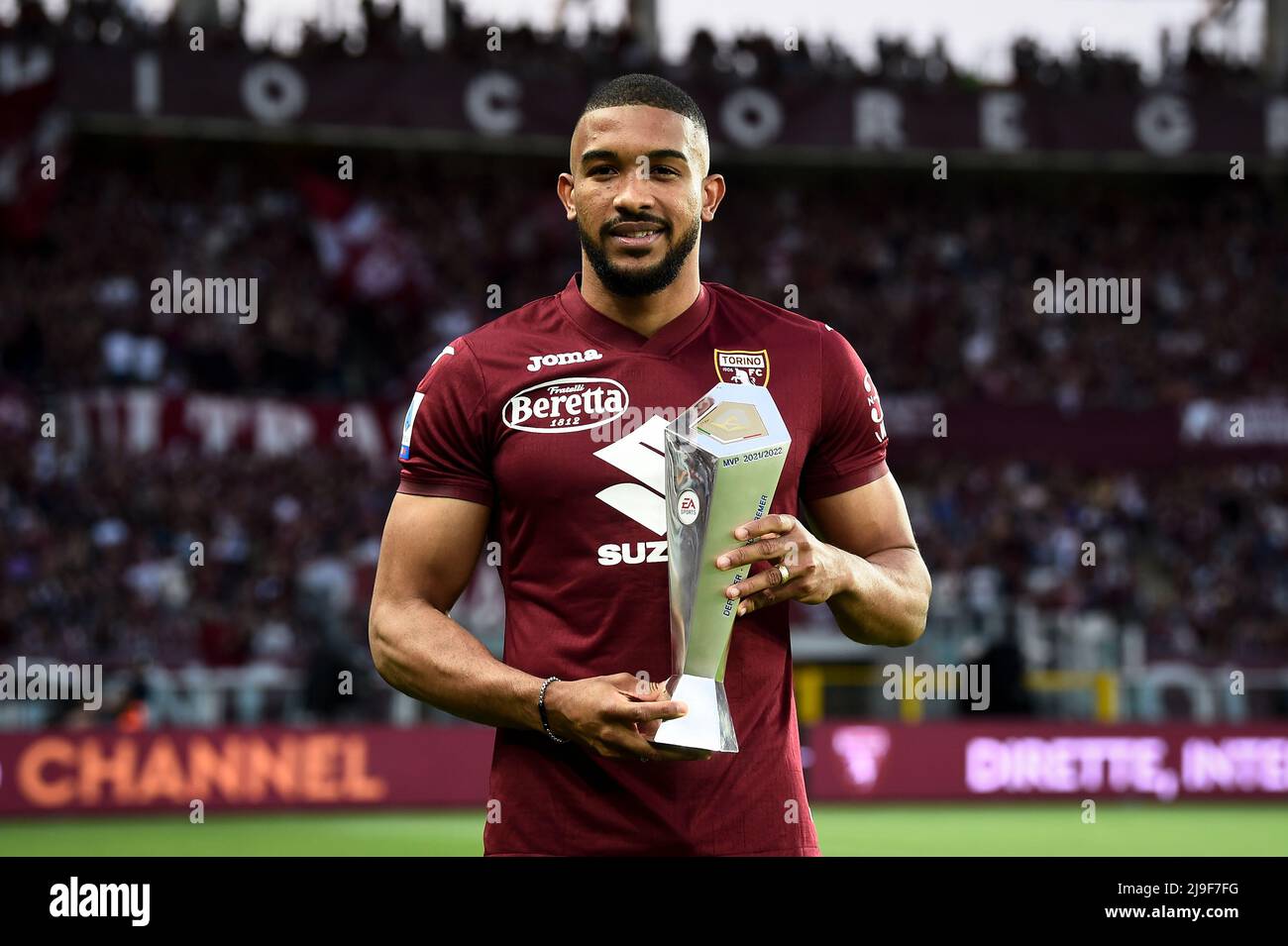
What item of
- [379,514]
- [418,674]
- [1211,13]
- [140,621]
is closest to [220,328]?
[379,514]

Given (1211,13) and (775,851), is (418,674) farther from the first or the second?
(1211,13)

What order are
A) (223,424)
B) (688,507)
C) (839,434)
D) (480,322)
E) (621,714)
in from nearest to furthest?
(621,714), (688,507), (839,434), (223,424), (480,322)

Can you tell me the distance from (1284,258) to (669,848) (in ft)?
93.6

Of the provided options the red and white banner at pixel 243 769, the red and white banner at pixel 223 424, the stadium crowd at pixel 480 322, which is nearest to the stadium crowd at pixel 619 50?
the stadium crowd at pixel 480 322

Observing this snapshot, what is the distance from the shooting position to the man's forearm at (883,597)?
3.40 metres

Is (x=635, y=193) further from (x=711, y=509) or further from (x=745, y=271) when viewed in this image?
(x=745, y=271)

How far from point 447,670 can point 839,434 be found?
92 centimetres

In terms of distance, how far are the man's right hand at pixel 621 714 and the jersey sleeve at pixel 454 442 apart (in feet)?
1.75

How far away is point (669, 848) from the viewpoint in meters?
3.33

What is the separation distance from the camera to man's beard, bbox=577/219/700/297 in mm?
3504

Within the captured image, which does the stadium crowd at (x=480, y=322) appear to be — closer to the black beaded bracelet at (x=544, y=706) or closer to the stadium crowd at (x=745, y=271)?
the stadium crowd at (x=745, y=271)

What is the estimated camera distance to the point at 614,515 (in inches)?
135

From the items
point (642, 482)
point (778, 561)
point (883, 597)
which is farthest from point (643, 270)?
point (883, 597)
